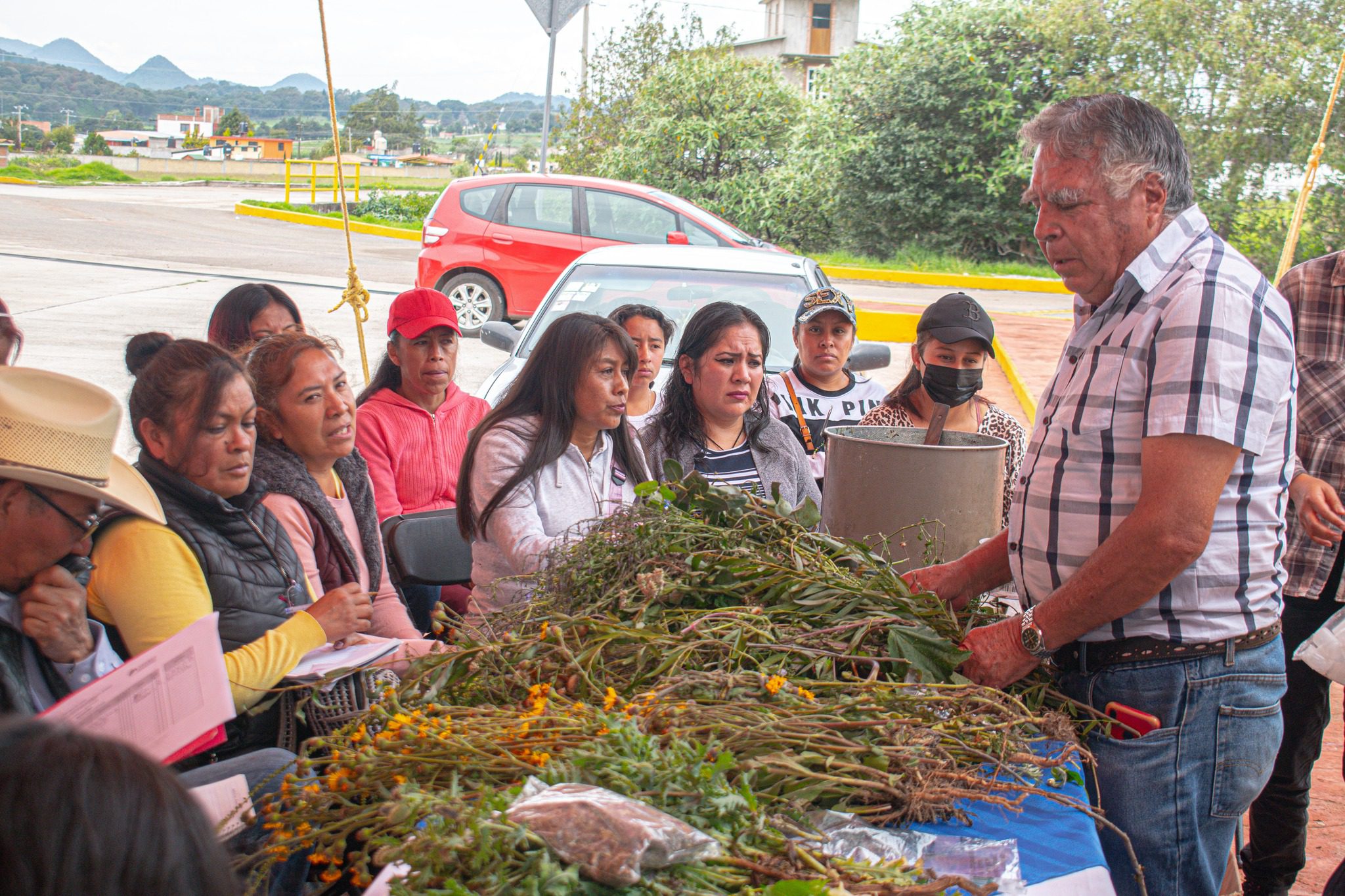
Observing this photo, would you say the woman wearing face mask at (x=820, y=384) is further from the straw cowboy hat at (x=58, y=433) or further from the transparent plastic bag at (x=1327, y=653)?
the straw cowboy hat at (x=58, y=433)

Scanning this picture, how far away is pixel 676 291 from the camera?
5676 mm

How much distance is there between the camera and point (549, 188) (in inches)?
432

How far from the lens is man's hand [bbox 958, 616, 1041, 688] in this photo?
6.03 ft

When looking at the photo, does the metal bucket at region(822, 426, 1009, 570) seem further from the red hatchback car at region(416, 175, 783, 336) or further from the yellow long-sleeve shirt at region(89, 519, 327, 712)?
the red hatchback car at region(416, 175, 783, 336)

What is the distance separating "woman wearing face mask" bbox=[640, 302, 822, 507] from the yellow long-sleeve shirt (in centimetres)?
157

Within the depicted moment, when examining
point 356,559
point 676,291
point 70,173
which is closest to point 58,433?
point 356,559

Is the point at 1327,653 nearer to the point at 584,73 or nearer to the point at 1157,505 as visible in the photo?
the point at 1157,505

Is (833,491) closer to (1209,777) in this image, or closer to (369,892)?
(1209,777)

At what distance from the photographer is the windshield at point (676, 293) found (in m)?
5.52

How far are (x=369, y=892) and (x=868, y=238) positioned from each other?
65.0 feet

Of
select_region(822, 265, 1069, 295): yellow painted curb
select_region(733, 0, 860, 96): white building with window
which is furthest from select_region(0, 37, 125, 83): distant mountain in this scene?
select_region(733, 0, 860, 96): white building with window

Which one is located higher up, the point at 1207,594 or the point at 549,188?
the point at 549,188

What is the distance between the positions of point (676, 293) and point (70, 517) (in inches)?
159

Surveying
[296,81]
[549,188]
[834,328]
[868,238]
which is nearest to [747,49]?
[868,238]
